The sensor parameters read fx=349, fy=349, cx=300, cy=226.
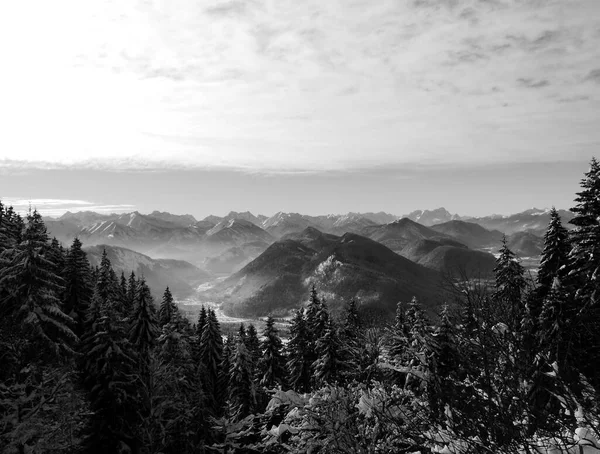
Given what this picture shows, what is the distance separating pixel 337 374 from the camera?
2909 centimetres

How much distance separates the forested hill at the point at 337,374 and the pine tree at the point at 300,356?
13cm

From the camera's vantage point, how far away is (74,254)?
38062 millimetres

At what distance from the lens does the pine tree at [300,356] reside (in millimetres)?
36500

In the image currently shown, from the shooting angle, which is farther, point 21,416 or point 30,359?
point 30,359

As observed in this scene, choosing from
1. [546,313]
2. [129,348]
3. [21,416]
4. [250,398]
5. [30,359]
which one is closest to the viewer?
[546,313]

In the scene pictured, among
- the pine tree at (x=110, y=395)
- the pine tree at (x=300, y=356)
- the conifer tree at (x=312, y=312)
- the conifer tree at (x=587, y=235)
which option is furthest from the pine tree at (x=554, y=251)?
the pine tree at (x=110, y=395)

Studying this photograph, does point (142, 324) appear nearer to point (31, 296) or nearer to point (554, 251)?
point (31, 296)

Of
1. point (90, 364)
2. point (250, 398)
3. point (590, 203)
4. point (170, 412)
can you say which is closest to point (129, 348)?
point (90, 364)

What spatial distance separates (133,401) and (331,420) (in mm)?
21864

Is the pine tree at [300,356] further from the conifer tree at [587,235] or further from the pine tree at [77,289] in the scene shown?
the conifer tree at [587,235]

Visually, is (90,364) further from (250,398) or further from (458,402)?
(458,402)

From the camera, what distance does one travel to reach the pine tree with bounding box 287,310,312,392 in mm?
36500

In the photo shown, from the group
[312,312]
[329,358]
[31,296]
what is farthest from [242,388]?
[31,296]

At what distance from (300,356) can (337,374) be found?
328 inches
